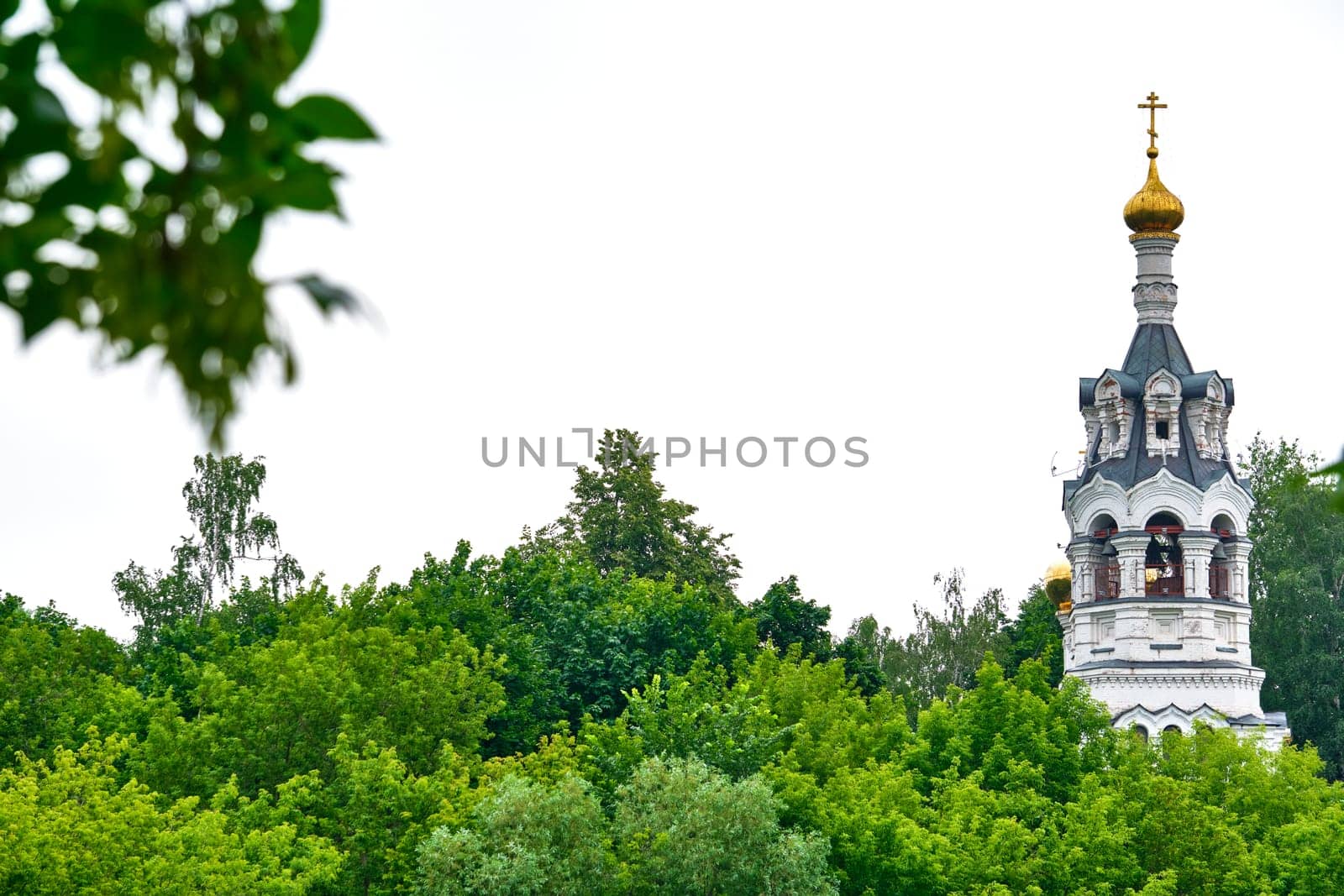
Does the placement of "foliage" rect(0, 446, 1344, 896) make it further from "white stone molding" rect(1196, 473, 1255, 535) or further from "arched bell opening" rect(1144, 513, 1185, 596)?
"white stone molding" rect(1196, 473, 1255, 535)

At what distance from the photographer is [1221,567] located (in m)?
57.1

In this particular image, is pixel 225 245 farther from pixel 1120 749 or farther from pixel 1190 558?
pixel 1190 558

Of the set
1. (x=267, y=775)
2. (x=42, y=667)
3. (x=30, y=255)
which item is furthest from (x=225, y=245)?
(x=42, y=667)

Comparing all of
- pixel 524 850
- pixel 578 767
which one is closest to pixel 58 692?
pixel 578 767

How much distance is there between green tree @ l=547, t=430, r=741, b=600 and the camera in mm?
70000

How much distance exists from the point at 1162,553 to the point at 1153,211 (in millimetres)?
9143

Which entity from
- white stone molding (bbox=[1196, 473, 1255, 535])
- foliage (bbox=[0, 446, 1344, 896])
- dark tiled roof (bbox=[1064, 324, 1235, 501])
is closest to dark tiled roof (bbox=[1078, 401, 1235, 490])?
dark tiled roof (bbox=[1064, 324, 1235, 501])

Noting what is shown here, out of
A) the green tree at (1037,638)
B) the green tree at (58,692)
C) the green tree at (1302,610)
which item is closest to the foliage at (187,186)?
the green tree at (58,692)

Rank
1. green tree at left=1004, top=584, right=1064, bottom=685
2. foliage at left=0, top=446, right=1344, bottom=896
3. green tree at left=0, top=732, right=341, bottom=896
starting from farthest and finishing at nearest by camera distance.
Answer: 1. green tree at left=1004, top=584, right=1064, bottom=685
2. foliage at left=0, top=446, right=1344, bottom=896
3. green tree at left=0, top=732, right=341, bottom=896

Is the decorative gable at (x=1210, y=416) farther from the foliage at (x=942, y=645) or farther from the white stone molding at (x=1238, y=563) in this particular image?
the foliage at (x=942, y=645)

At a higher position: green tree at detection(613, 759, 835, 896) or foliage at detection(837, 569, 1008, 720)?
foliage at detection(837, 569, 1008, 720)

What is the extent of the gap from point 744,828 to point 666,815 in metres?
1.60

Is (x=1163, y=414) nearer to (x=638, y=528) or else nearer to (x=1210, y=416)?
(x=1210, y=416)

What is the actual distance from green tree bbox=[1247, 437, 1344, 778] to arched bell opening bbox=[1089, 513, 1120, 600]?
16.2 m
